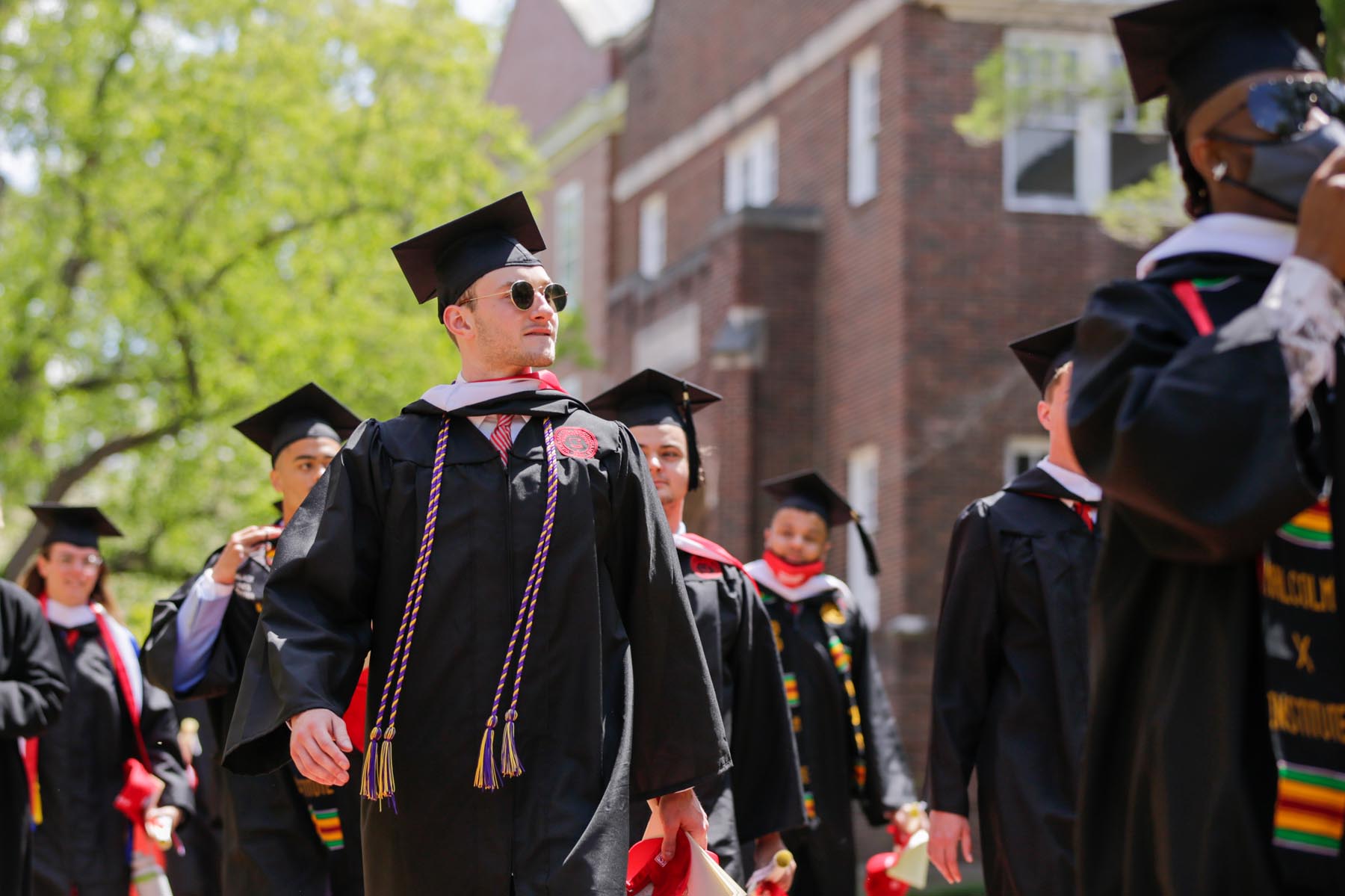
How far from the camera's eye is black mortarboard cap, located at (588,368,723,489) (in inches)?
287

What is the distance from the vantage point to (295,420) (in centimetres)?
792

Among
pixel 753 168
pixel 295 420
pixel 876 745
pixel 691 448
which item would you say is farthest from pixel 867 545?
pixel 753 168

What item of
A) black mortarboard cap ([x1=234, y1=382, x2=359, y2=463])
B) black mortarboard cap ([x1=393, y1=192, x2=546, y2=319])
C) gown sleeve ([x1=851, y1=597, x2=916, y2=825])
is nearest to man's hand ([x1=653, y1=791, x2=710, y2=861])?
black mortarboard cap ([x1=393, y1=192, x2=546, y2=319])

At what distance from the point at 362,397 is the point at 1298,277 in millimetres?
18202

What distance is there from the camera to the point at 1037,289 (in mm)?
20438

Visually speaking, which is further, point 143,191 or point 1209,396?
point 143,191

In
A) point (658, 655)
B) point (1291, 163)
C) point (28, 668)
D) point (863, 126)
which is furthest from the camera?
point (863, 126)

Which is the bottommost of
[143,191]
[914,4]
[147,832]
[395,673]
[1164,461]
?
[147,832]

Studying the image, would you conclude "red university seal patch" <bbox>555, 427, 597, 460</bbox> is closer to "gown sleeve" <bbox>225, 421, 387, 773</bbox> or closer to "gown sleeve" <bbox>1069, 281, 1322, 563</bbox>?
"gown sleeve" <bbox>225, 421, 387, 773</bbox>

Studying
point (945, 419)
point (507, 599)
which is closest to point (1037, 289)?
→ point (945, 419)

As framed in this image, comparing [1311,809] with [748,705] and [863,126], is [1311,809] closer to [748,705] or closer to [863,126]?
[748,705]

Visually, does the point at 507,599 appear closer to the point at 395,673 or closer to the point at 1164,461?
the point at 395,673

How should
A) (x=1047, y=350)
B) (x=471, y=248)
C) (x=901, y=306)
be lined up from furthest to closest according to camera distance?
1. (x=901, y=306)
2. (x=1047, y=350)
3. (x=471, y=248)

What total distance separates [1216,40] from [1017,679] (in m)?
3.21
